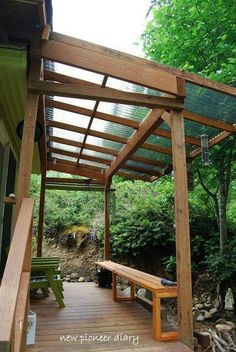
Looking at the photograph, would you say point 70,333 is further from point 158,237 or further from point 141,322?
point 158,237

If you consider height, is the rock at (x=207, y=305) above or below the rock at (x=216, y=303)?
below

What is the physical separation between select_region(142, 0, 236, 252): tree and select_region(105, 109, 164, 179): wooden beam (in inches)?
66.6

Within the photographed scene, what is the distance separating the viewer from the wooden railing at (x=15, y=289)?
1.10m

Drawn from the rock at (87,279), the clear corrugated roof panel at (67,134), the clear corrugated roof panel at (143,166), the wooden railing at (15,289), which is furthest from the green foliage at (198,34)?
the rock at (87,279)

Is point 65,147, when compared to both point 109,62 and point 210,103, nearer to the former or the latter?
point 210,103

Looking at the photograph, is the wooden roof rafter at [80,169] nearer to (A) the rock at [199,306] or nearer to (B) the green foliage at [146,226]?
(B) the green foliage at [146,226]

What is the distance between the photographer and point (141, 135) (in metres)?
4.18

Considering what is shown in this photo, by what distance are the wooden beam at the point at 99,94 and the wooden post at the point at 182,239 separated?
0.17 meters

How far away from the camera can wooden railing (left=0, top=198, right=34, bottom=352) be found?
1.10m

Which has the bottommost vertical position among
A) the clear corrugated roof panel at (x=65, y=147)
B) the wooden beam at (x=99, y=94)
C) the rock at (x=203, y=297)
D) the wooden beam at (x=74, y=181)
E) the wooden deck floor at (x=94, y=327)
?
the rock at (x=203, y=297)

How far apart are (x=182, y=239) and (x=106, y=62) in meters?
1.82

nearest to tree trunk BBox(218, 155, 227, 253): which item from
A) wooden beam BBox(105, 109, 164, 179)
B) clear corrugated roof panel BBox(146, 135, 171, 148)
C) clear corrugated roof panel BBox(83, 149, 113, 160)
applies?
clear corrugated roof panel BBox(146, 135, 171, 148)

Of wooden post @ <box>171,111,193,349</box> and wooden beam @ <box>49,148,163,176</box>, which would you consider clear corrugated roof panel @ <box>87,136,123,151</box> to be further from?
wooden post @ <box>171,111,193,349</box>

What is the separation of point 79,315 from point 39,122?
101 inches
